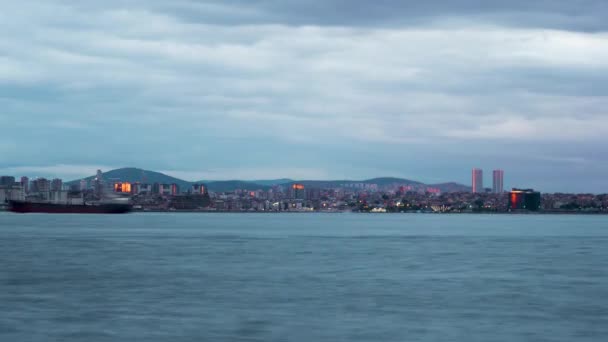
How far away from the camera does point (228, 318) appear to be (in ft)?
78.3

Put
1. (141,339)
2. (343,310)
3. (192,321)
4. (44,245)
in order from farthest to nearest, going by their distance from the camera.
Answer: (44,245)
(343,310)
(192,321)
(141,339)

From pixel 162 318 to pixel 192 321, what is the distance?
0.97 metres

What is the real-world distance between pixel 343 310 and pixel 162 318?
5.29 metres

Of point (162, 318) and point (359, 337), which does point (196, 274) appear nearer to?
point (162, 318)

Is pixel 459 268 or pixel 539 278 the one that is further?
pixel 459 268

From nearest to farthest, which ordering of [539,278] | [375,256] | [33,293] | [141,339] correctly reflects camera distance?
[141,339] → [33,293] → [539,278] → [375,256]

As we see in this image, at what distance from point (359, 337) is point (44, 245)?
42.7 m

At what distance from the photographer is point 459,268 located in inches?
1617

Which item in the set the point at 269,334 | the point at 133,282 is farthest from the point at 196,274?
the point at 269,334

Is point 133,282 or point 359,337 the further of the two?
point 133,282

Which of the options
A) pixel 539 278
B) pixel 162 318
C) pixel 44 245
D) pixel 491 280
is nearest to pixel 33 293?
pixel 162 318

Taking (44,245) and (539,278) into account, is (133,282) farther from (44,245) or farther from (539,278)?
(44,245)

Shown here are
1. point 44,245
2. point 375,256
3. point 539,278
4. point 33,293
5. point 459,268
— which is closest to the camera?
point 33,293

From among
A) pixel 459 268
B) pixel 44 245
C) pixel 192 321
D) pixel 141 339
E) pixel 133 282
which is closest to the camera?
pixel 141 339
